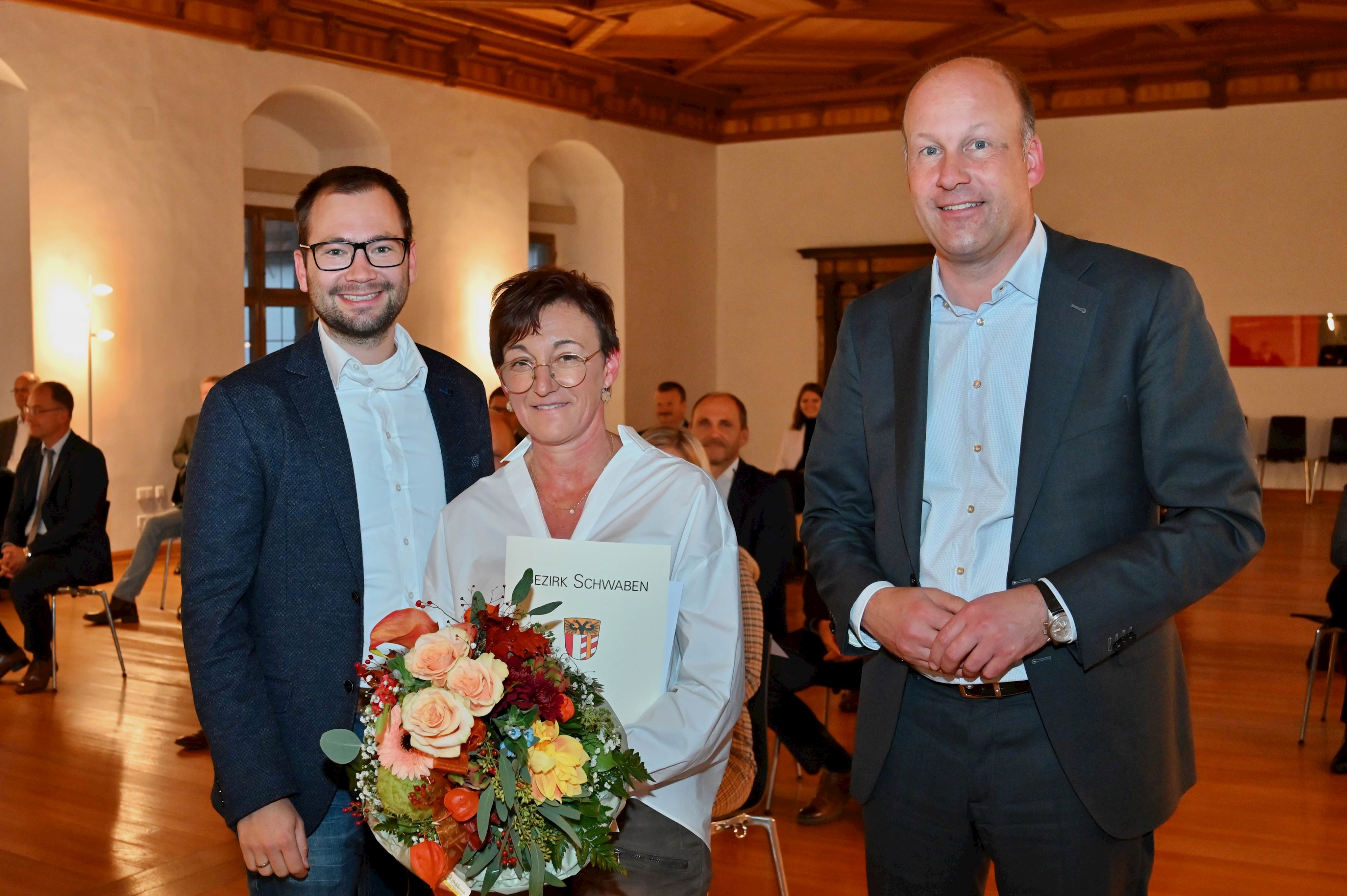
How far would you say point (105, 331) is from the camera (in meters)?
10.5

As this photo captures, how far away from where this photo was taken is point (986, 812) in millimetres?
1888

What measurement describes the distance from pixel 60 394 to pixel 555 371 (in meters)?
5.99

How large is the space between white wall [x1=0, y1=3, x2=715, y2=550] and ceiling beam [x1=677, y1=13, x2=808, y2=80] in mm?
2717

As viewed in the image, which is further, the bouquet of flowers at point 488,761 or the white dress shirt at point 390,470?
the white dress shirt at point 390,470

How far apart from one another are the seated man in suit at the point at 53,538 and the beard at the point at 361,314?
5.22 metres

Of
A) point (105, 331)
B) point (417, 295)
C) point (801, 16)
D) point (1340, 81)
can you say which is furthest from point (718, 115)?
point (105, 331)

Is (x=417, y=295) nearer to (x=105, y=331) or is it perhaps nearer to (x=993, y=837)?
(x=105, y=331)

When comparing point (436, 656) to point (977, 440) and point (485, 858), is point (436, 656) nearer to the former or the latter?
point (485, 858)

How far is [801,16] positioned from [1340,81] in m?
6.85

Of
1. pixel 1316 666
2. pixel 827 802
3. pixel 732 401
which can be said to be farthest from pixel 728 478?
pixel 1316 666

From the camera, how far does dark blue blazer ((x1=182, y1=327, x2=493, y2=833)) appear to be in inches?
80.8

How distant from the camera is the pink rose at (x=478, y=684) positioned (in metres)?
1.54

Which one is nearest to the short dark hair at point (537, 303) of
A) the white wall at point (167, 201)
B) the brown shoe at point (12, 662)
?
the brown shoe at point (12, 662)

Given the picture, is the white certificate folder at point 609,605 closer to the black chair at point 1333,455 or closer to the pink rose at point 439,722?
the pink rose at point 439,722
